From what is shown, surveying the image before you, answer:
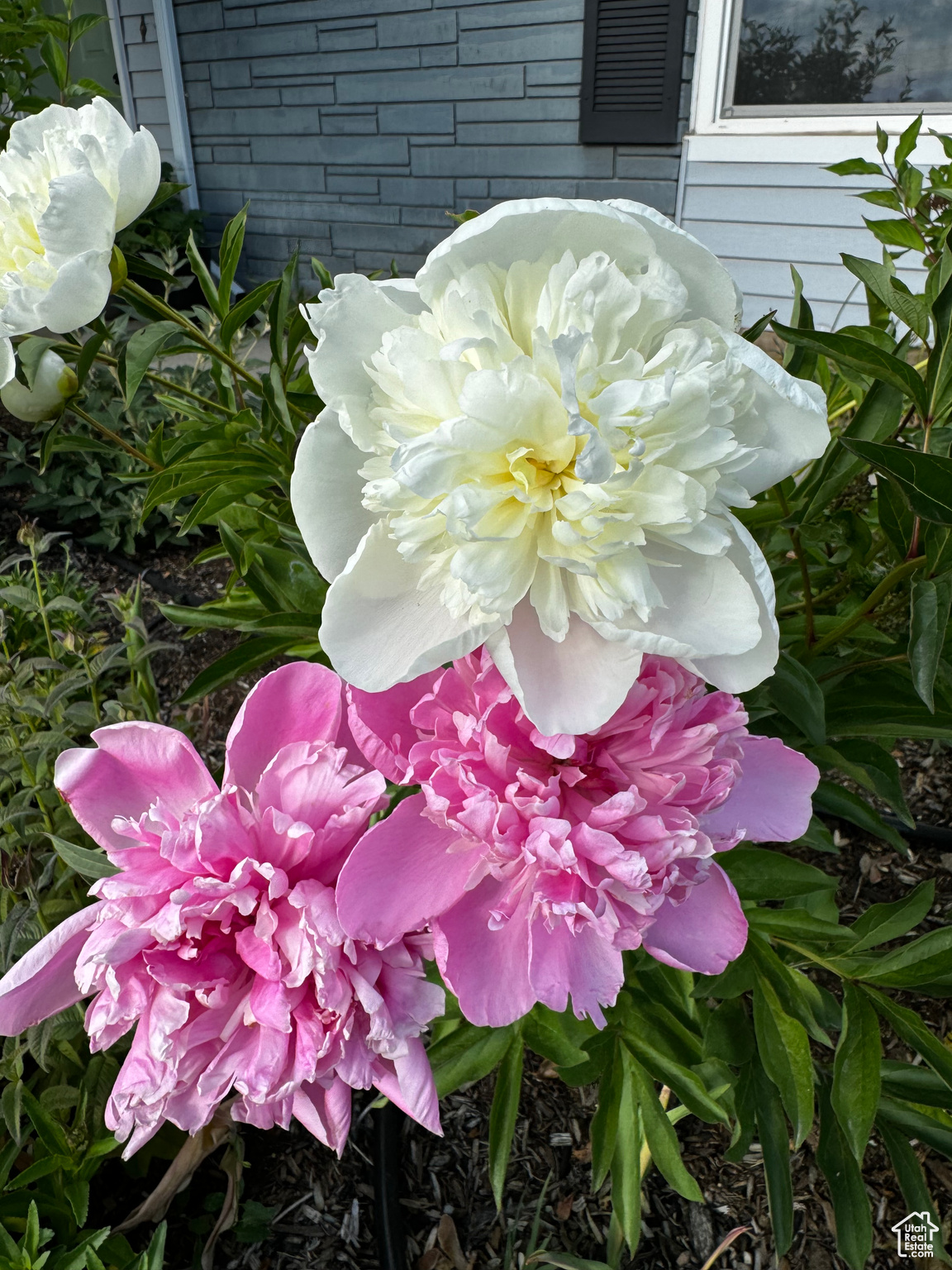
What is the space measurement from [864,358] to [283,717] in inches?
15.8

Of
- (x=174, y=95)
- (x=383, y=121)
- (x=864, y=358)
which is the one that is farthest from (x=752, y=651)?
(x=174, y=95)

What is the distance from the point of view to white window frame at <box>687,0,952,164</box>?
2926 mm

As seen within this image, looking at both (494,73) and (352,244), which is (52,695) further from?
(352,244)

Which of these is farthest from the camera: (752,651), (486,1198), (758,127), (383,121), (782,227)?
(383,121)

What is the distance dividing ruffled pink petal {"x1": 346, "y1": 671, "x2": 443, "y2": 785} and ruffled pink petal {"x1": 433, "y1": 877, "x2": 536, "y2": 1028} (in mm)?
66

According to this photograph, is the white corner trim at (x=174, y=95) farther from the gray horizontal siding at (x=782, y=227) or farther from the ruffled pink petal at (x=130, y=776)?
the ruffled pink petal at (x=130, y=776)

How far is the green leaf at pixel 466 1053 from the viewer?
0.68 metres

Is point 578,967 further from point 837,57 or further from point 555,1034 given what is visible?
point 837,57

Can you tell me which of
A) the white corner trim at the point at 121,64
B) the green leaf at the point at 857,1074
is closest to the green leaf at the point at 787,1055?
the green leaf at the point at 857,1074

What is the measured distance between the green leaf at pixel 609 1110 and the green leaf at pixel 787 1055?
122mm

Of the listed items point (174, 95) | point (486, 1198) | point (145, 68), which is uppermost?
point (145, 68)

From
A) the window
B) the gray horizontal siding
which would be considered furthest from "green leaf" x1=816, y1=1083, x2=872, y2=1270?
the window

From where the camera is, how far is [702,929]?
0.42m

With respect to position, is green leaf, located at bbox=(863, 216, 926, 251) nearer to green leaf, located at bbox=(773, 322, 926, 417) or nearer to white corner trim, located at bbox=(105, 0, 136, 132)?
green leaf, located at bbox=(773, 322, 926, 417)
